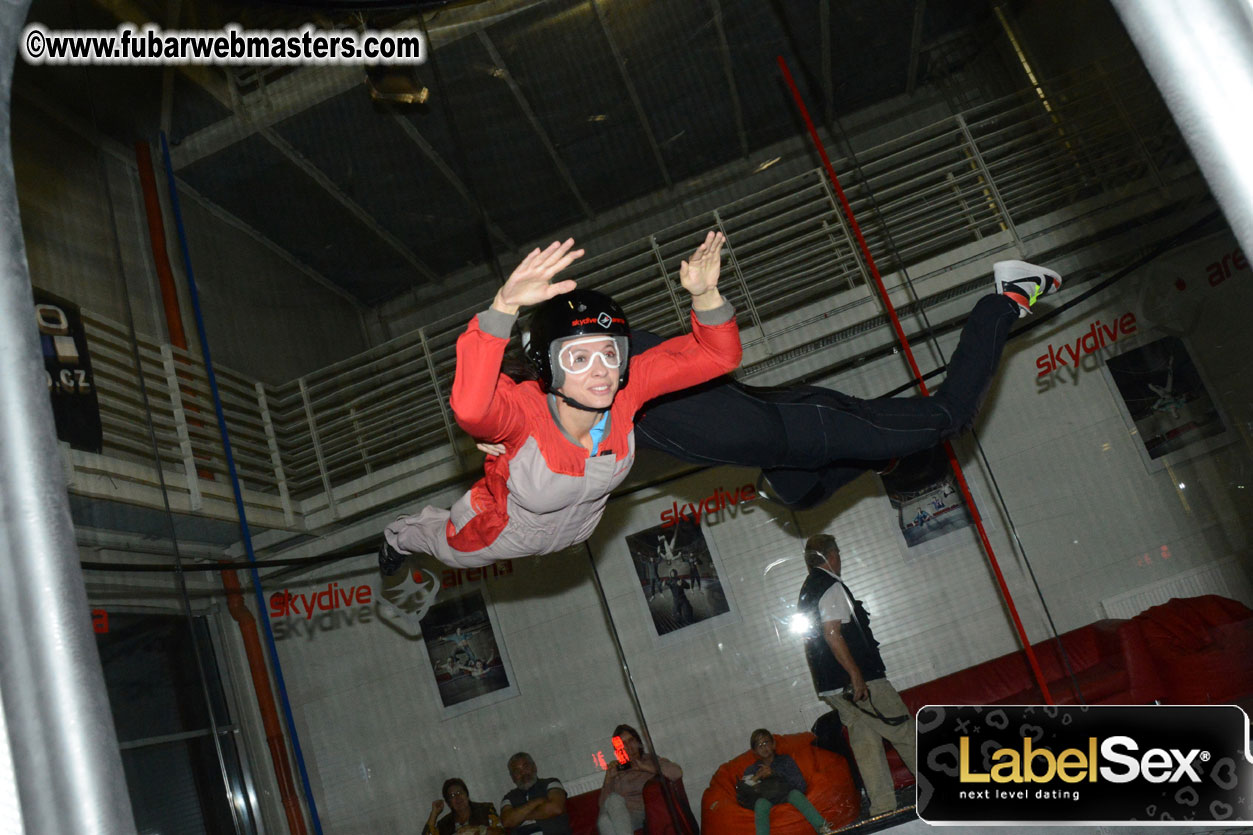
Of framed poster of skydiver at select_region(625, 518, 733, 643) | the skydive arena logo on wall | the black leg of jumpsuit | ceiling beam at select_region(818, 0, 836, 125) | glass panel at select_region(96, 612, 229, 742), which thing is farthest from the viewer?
ceiling beam at select_region(818, 0, 836, 125)

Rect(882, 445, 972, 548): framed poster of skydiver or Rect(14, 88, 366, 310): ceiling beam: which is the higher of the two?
Rect(14, 88, 366, 310): ceiling beam

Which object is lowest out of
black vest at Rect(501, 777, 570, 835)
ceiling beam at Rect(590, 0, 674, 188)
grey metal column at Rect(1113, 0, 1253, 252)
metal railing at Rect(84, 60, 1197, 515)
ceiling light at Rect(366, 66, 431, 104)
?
black vest at Rect(501, 777, 570, 835)

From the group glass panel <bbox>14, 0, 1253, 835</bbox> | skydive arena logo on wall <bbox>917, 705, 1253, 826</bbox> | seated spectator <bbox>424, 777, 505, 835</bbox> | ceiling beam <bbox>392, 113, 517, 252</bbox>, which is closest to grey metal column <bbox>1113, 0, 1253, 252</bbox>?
glass panel <bbox>14, 0, 1253, 835</bbox>

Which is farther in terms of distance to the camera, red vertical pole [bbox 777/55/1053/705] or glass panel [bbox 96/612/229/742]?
red vertical pole [bbox 777/55/1053/705]

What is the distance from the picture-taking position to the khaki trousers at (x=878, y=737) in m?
2.34

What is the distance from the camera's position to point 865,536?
2615 millimetres

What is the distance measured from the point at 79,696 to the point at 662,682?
7.20ft

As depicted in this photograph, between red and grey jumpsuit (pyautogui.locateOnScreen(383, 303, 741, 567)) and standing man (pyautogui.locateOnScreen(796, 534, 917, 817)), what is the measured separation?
101 cm

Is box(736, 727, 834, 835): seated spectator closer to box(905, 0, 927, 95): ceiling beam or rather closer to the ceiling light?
box(905, 0, 927, 95): ceiling beam

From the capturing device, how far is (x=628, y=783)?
249 centimetres

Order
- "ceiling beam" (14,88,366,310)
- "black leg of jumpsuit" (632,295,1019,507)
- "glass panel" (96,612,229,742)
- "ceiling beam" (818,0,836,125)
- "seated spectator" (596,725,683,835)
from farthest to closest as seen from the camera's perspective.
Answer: "ceiling beam" (818,0,836,125)
"ceiling beam" (14,88,366,310)
"seated spectator" (596,725,683,835)
"black leg of jumpsuit" (632,295,1019,507)
"glass panel" (96,612,229,742)

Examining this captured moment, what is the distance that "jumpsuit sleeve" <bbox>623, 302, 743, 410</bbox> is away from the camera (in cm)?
171

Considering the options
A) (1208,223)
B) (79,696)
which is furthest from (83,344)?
(1208,223)

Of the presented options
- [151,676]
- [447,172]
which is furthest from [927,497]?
[151,676]
